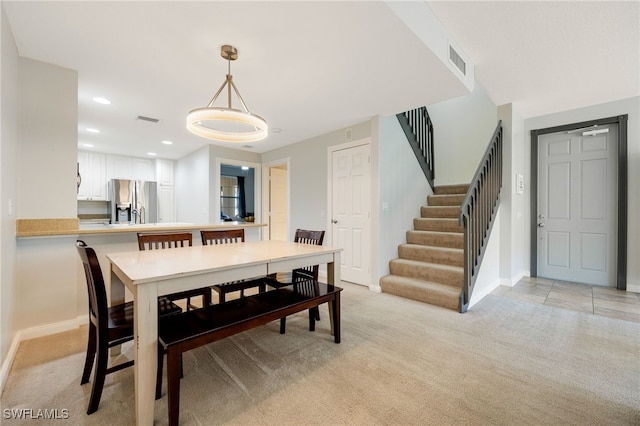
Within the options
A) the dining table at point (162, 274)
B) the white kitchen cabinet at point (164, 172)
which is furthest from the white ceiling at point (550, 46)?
the white kitchen cabinet at point (164, 172)

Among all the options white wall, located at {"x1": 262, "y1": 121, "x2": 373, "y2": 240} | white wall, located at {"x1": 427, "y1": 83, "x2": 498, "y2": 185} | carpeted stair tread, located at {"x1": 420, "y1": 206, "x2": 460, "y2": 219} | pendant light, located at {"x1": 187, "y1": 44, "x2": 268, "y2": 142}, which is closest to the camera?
pendant light, located at {"x1": 187, "y1": 44, "x2": 268, "y2": 142}

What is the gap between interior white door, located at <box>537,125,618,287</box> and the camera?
3.76 meters

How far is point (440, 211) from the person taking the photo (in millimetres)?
4316

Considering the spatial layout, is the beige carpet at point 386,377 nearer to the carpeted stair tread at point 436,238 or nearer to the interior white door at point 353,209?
the carpeted stair tread at point 436,238

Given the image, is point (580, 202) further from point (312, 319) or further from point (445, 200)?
point (312, 319)

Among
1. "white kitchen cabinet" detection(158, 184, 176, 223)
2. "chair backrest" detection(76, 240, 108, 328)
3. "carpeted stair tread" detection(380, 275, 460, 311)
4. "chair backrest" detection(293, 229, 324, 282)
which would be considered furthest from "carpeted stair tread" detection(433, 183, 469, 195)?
"white kitchen cabinet" detection(158, 184, 176, 223)

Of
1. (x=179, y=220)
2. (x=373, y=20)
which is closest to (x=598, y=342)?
(x=373, y=20)

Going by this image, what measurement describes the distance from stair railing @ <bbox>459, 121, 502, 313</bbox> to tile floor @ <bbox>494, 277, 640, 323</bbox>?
0.84 meters

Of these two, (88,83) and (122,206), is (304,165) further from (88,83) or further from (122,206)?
(122,206)

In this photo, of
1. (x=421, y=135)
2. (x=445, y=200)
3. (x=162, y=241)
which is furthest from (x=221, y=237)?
(x=421, y=135)

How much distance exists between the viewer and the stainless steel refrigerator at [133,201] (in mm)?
5707

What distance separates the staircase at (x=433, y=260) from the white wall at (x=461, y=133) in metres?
0.62

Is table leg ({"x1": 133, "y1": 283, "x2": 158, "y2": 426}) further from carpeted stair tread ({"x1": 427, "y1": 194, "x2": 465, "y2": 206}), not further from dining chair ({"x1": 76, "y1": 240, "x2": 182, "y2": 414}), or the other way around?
carpeted stair tread ({"x1": 427, "y1": 194, "x2": 465, "y2": 206})

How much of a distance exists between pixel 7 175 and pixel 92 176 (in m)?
4.69
